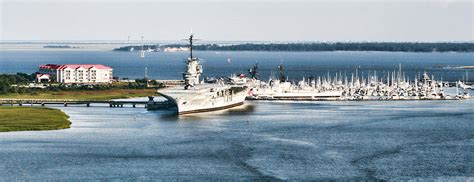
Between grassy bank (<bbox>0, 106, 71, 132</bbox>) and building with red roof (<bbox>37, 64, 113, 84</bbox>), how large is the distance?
43.4 meters

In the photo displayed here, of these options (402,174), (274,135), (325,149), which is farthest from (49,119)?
(402,174)

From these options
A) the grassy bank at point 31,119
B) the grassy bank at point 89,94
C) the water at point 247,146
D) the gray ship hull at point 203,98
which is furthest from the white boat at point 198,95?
the grassy bank at point 31,119

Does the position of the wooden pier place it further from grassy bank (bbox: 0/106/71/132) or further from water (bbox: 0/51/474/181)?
grassy bank (bbox: 0/106/71/132)

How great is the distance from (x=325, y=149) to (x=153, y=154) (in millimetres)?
11209

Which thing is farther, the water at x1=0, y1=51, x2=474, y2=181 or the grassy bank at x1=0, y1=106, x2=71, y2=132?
the grassy bank at x1=0, y1=106, x2=71, y2=132

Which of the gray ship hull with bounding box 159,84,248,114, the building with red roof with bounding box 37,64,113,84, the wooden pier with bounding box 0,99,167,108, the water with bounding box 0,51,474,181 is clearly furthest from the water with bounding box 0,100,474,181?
the building with red roof with bounding box 37,64,113,84

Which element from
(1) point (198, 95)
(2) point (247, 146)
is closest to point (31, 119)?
(1) point (198, 95)

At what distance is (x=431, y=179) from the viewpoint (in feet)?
188

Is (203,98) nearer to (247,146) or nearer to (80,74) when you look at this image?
(247,146)

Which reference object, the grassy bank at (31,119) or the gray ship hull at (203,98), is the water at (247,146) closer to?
the grassy bank at (31,119)

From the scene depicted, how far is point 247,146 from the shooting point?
70.6 metres

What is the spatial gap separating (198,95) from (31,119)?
18791 mm

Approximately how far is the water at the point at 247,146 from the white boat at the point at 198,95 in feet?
6.10

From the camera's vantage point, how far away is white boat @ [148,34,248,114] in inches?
3890
